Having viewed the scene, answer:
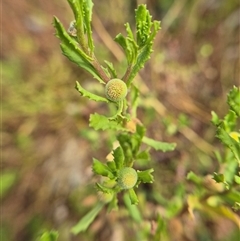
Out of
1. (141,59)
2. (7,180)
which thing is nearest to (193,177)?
(141,59)

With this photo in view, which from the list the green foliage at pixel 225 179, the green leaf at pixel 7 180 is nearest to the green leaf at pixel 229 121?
the green foliage at pixel 225 179

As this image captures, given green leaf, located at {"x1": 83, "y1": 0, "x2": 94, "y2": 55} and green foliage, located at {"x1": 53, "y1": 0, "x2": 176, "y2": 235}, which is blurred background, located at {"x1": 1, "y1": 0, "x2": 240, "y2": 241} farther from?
green leaf, located at {"x1": 83, "y1": 0, "x2": 94, "y2": 55}

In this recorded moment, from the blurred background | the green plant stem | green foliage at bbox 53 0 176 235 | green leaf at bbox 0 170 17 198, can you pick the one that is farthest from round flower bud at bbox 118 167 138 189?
green leaf at bbox 0 170 17 198

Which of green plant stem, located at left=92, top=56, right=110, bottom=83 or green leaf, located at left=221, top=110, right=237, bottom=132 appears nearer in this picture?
green plant stem, located at left=92, top=56, right=110, bottom=83

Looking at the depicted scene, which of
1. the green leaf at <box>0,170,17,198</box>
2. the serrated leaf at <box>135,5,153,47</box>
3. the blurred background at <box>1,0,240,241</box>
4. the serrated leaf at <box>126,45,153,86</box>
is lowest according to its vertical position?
the green leaf at <box>0,170,17,198</box>

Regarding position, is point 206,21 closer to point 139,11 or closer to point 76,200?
point 76,200

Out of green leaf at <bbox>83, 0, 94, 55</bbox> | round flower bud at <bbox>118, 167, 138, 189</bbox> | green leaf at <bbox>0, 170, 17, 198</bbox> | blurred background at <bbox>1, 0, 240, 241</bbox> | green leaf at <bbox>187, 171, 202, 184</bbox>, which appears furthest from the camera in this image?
green leaf at <bbox>0, 170, 17, 198</bbox>
